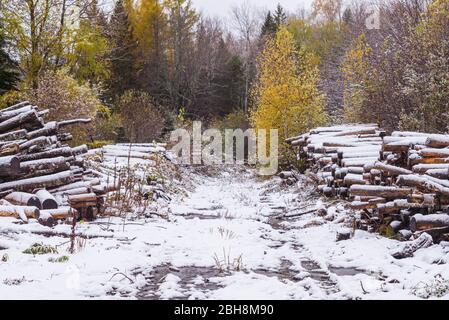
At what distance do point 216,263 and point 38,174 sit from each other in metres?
5.08

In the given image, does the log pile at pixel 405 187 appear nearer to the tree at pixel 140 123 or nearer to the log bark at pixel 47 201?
the log bark at pixel 47 201

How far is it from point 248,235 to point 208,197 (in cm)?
721

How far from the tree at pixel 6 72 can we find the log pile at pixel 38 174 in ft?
31.4

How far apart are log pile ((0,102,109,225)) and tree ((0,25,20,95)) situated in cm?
956

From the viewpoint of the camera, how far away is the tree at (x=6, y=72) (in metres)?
19.9

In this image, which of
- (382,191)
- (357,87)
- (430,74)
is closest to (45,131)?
(382,191)

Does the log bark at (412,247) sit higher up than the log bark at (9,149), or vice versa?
the log bark at (9,149)

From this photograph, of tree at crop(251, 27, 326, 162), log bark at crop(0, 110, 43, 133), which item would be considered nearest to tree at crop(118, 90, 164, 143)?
tree at crop(251, 27, 326, 162)

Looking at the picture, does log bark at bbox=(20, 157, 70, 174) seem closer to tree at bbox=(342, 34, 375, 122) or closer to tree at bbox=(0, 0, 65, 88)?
tree at bbox=(0, 0, 65, 88)

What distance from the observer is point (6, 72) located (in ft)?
66.3

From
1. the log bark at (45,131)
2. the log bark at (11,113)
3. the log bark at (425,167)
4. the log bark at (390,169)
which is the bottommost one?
the log bark at (390,169)

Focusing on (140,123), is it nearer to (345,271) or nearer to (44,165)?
(44,165)

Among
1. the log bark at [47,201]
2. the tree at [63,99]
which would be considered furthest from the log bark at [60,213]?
the tree at [63,99]
